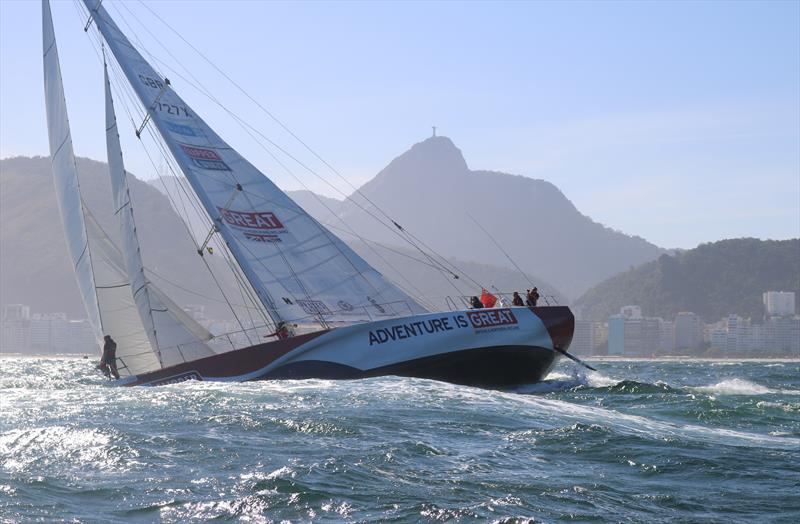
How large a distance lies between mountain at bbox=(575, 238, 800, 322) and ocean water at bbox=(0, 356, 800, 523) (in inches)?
6283

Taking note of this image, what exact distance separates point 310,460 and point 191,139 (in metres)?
13.9

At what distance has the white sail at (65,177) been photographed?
23.5m

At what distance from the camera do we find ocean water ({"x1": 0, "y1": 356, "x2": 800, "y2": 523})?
920cm

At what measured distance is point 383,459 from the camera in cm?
1111

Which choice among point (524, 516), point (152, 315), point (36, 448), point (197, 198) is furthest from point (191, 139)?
point (524, 516)

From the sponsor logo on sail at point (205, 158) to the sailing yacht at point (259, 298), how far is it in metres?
0.03

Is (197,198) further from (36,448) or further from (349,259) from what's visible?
(36,448)

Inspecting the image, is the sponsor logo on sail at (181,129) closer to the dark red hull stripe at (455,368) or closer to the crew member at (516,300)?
the dark red hull stripe at (455,368)

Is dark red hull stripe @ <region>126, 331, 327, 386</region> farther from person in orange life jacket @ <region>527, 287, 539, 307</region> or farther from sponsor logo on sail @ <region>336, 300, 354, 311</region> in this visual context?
person in orange life jacket @ <region>527, 287, 539, 307</region>

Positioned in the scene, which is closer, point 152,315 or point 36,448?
point 36,448

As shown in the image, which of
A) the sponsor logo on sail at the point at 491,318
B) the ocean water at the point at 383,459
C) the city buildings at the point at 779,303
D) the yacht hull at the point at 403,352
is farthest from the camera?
the city buildings at the point at 779,303

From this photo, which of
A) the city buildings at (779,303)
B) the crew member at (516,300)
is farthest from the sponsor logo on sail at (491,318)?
the city buildings at (779,303)

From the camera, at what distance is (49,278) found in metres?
190

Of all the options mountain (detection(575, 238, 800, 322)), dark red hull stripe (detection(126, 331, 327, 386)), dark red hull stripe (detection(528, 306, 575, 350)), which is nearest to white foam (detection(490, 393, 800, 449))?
dark red hull stripe (detection(528, 306, 575, 350))
